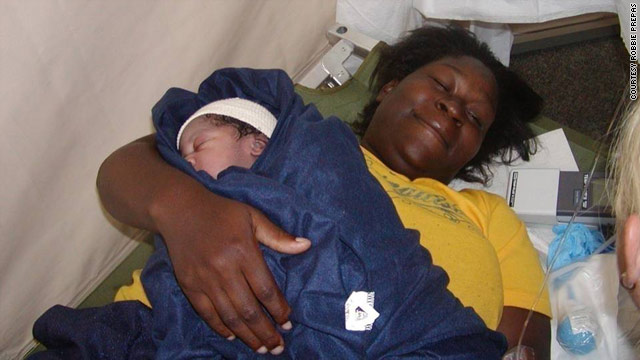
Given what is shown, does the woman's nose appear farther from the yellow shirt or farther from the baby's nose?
the baby's nose

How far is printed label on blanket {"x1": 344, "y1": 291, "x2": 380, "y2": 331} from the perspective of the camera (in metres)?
0.87

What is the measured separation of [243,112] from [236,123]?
3cm

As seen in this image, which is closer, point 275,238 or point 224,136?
point 275,238

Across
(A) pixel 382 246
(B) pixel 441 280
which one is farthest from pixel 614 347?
(A) pixel 382 246


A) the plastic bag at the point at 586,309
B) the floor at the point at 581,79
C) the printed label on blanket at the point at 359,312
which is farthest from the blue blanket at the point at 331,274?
the floor at the point at 581,79

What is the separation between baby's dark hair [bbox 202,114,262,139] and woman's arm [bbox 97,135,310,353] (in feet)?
0.45

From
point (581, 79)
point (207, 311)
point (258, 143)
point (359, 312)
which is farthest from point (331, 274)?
point (581, 79)

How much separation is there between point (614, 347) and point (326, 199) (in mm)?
583

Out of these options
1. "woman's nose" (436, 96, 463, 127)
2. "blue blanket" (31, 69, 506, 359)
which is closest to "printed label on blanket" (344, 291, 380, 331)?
"blue blanket" (31, 69, 506, 359)

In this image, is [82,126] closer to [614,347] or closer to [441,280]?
[441,280]

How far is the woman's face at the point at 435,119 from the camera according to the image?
4.15 feet

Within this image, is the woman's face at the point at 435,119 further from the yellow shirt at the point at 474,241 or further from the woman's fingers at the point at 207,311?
the woman's fingers at the point at 207,311

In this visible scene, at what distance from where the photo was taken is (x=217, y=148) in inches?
40.7

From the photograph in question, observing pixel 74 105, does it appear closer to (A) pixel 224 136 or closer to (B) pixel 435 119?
(A) pixel 224 136
